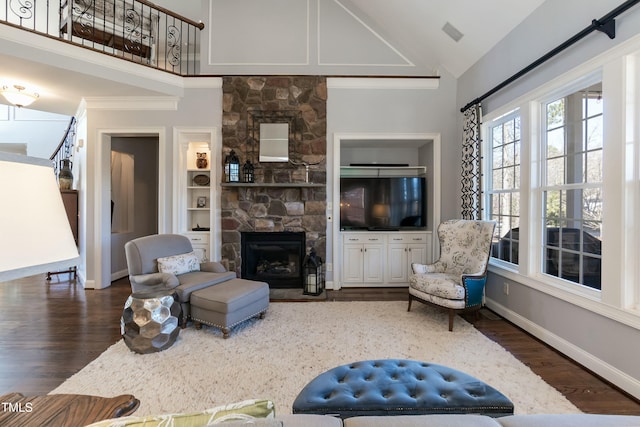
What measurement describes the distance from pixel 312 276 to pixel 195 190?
2.49 m

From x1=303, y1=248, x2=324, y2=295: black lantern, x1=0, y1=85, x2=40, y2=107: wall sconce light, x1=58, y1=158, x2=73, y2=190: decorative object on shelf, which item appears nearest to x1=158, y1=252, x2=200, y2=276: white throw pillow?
x1=303, y1=248, x2=324, y2=295: black lantern

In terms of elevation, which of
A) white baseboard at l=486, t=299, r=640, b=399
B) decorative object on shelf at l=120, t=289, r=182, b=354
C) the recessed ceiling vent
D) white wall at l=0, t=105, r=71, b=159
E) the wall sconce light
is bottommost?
white baseboard at l=486, t=299, r=640, b=399

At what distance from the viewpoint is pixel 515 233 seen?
344 centimetres

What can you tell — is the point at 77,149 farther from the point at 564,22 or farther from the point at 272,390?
the point at 564,22

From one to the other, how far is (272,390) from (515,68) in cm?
397

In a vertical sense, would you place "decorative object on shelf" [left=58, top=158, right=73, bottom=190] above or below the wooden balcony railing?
below

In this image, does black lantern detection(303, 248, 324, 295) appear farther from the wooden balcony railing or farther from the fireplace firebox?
the wooden balcony railing

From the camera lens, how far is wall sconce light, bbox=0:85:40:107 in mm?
3685

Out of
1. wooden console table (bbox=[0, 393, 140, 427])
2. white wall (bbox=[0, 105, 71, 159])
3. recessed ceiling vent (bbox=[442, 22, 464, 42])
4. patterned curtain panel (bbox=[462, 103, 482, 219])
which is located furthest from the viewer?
white wall (bbox=[0, 105, 71, 159])

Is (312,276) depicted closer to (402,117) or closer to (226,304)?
(226,304)

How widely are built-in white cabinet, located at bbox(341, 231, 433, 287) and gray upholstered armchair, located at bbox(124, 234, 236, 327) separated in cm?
190

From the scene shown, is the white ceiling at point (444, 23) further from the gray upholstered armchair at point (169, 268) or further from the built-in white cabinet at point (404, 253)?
the gray upholstered armchair at point (169, 268)

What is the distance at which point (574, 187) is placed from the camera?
103 inches

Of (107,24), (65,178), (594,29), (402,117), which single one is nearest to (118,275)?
(65,178)
